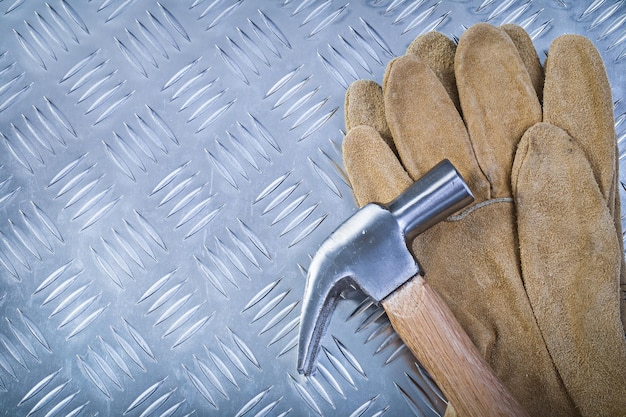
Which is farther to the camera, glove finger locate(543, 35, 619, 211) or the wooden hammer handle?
glove finger locate(543, 35, 619, 211)

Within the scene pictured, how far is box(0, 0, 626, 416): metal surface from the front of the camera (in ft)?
4.02

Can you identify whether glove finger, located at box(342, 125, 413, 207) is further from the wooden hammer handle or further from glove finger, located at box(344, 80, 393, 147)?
the wooden hammer handle

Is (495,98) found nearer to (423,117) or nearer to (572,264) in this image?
(423,117)

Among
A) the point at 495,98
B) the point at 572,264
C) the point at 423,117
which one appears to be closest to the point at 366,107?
the point at 423,117

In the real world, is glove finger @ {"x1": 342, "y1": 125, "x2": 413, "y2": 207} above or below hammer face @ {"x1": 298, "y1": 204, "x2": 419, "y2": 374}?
above

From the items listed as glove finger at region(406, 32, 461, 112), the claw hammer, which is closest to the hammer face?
the claw hammer

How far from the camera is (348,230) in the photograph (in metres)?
1.04

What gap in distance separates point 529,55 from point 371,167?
0.46 m

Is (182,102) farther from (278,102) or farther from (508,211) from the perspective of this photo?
(508,211)

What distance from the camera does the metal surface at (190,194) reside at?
1227mm

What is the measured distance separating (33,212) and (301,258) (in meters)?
0.67

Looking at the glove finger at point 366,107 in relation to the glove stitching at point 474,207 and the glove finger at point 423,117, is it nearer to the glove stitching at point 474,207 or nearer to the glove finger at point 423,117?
the glove finger at point 423,117

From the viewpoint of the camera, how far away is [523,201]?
1127 mm

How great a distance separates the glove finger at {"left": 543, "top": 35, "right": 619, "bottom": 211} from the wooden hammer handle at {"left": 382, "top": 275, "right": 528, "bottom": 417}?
1.49ft
